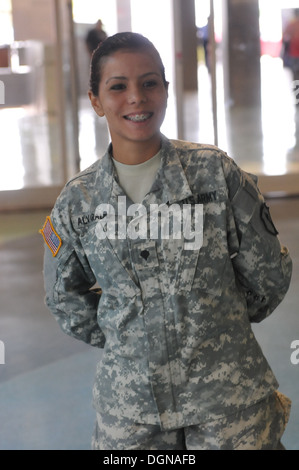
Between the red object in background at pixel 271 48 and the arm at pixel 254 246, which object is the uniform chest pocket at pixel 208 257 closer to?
the arm at pixel 254 246

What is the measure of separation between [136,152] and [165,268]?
0.89 feet

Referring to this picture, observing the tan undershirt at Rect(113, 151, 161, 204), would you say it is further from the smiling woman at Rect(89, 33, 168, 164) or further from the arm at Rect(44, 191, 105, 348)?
the arm at Rect(44, 191, 105, 348)

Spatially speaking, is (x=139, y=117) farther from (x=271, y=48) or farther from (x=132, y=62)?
(x=271, y=48)

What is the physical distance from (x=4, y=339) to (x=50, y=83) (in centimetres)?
382

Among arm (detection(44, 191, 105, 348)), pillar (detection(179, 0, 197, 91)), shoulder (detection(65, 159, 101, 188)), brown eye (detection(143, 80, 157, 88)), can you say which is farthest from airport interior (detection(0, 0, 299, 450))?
brown eye (detection(143, 80, 157, 88))

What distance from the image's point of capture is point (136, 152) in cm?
175

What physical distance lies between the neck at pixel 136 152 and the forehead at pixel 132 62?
16cm

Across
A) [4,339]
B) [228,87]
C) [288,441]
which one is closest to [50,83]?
[228,87]

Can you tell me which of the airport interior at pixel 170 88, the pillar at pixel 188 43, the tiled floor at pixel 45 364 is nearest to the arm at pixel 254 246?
the tiled floor at pixel 45 364

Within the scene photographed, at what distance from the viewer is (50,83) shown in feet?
24.5

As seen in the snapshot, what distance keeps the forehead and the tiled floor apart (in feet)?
5.81

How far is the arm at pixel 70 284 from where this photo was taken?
1811mm

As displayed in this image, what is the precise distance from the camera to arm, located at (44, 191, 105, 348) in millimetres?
1811

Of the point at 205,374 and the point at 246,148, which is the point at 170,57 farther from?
the point at 205,374
